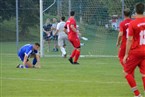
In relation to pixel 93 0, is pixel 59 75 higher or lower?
lower

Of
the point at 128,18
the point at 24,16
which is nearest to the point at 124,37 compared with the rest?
the point at 128,18

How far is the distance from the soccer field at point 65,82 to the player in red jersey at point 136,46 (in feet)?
2.23

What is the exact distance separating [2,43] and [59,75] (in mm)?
23648

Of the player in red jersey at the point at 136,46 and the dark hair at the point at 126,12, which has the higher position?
the dark hair at the point at 126,12

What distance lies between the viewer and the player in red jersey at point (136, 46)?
1212 cm

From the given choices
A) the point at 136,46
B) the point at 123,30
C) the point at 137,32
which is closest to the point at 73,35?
the point at 123,30

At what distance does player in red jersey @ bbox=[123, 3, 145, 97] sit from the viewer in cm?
1212

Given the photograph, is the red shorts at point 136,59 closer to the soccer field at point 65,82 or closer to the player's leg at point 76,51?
the soccer field at point 65,82

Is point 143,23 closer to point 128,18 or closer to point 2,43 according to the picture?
point 128,18

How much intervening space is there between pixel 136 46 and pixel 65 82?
357cm

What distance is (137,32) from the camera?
12.2m

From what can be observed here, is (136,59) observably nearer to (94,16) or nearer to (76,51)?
(76,51)

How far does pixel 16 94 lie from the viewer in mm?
12891

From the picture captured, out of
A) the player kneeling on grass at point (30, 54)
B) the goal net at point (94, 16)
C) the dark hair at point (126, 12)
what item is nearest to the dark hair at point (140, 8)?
the dark hair at point (126, 12)
